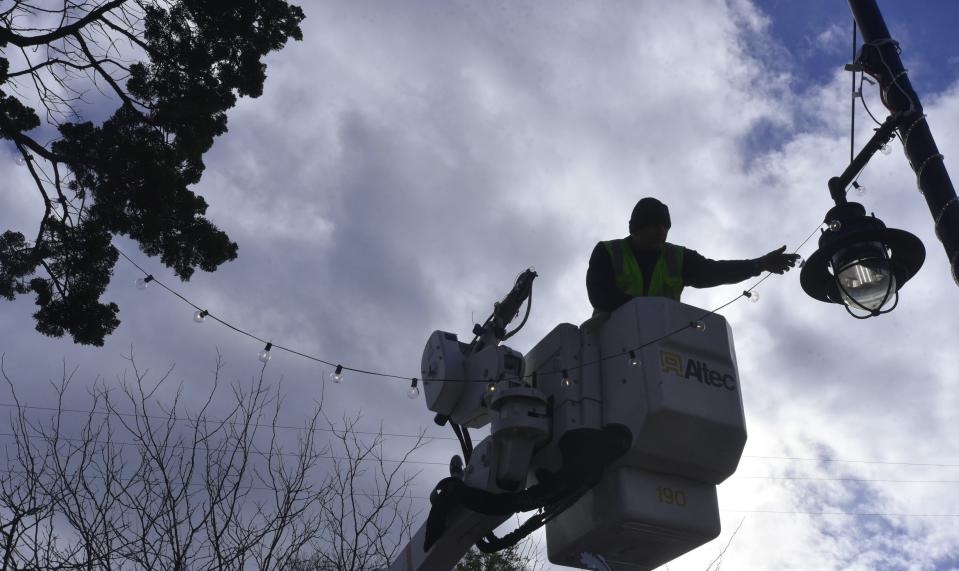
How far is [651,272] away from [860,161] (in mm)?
1500

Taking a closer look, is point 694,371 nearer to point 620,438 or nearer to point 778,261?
point 620,438

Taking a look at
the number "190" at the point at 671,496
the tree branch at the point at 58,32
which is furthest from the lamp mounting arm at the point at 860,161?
the tree branch at the point at 58,32

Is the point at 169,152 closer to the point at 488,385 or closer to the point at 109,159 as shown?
the point at 109,159

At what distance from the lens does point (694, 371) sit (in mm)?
4793

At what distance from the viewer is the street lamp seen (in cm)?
434

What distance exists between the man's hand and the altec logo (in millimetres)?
1199

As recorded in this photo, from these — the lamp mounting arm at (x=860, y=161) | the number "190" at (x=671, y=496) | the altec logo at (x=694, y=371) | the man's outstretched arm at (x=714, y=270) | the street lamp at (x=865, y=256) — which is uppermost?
the man's outstretched arm at (x=714, y=270)

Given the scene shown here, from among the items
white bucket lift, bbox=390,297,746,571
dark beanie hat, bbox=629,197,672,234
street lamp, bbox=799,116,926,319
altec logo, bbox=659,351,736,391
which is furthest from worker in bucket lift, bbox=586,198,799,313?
street lamp, bbox=799,116,926,319

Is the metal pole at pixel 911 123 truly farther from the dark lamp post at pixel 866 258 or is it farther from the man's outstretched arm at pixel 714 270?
the man's outstretched arm at pixel 714 270

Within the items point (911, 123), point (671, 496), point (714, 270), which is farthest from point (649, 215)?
point (671, 496)

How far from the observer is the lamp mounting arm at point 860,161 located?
4.59 m

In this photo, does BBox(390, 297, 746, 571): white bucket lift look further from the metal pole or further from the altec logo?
the metal pole

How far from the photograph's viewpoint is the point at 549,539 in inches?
203

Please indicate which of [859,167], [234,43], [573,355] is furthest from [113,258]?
[859,167]
